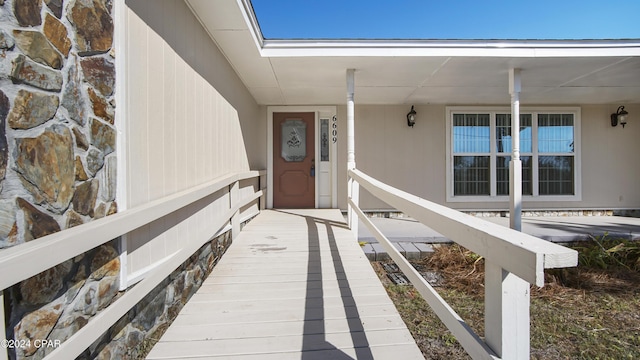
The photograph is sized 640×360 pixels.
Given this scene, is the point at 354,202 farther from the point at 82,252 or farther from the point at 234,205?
the point at 82,252

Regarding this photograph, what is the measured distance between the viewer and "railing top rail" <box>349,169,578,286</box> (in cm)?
62

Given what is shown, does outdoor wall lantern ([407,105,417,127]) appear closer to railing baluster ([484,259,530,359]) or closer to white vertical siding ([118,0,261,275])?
white vertical siding ([118,0,261,275])

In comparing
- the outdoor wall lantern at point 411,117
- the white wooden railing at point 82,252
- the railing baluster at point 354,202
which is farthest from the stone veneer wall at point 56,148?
the outdoor wall lantern at point 411,117

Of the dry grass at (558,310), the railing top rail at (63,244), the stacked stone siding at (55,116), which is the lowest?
the dry grass at (558,310)

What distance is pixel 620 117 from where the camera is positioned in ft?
18.9

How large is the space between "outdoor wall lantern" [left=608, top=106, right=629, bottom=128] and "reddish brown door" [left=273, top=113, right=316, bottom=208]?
19.3 ft

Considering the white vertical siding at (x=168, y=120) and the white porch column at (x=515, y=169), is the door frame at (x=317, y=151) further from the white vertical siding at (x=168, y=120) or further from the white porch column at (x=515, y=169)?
the white porch column at (x=515, y=169)

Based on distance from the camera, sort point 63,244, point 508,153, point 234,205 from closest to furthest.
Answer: point 63,244 → point 234,205 → point 508,153

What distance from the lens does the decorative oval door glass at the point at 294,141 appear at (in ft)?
18.9

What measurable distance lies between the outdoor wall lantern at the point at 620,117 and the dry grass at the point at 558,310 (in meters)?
3.84

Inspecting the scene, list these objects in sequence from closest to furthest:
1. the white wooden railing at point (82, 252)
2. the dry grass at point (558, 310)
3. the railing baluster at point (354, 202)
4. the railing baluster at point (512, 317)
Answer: the railing baluster at point (512, 317) < the white wooden railing at point (82, 252) < the dry grass at point (558, 310) < the railing baluster at point (354, 202)

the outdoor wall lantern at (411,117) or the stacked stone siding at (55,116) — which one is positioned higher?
the outdoor wall lantern at (411,117)

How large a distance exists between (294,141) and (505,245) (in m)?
5.22

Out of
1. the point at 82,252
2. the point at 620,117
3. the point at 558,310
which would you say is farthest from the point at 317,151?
the point at 620,117
